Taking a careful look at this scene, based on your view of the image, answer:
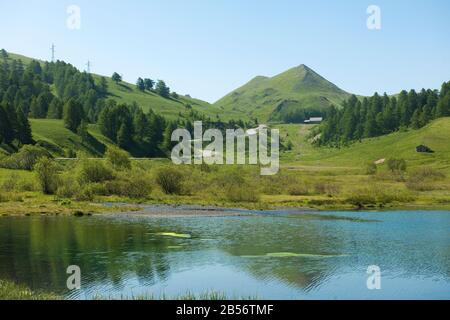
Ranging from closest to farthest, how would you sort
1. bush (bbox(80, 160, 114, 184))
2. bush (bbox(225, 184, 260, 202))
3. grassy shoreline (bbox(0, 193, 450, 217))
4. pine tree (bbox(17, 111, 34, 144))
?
grassy shoreline (bbox(0, 193, 450, 217)), bush (bbox(225, 184, 260, 202)), bush (bbox(80, 160, 114, 184)), pine tree (bbox(17, 111, 34, 144))

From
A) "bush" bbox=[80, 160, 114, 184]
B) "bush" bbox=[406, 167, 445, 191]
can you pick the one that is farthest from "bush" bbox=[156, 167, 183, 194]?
"bush" bbox=[406, 167, 445, 191]

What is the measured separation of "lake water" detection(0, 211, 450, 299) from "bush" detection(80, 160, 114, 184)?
30.1m

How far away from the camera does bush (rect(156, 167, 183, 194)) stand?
107 metres

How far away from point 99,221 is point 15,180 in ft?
139

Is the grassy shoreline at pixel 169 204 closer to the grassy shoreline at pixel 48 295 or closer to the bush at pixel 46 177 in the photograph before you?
the bush at pixel 46 177

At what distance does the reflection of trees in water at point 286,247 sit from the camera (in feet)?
138

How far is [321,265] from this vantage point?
149 feet

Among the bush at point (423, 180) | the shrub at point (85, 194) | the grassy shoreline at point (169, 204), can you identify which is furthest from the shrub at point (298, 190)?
the shrub at point (85, 194)

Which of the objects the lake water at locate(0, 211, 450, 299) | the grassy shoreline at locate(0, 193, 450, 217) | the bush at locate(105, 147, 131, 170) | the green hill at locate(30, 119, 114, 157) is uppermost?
the green hill at locate(30, 119, 114, 157)

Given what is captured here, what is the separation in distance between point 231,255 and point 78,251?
1486 cm

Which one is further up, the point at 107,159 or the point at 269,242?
the point at 107,159

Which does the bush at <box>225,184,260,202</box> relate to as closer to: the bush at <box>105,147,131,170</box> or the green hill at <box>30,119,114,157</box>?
the bush at <box>105,147,131,170</box>

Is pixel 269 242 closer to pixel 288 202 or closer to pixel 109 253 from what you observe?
pixel 109 253
